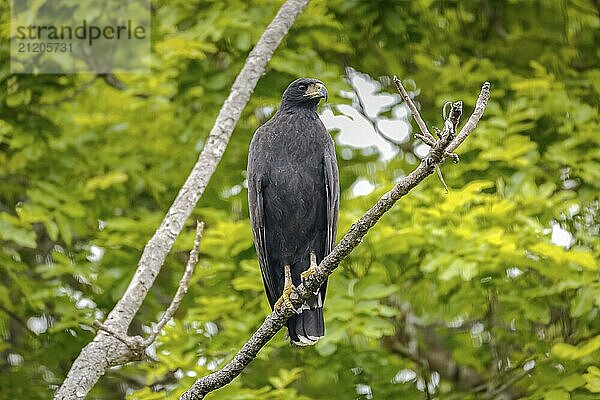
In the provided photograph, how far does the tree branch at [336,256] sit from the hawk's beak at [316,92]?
1.13 m

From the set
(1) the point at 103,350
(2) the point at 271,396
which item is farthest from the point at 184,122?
(1) the point at 103,350

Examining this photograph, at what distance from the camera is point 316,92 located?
174 inches

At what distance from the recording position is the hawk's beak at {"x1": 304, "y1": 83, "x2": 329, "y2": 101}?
14.5 ft

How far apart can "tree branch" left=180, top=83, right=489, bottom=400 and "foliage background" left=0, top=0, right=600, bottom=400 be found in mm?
1272

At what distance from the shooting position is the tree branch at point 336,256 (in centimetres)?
275

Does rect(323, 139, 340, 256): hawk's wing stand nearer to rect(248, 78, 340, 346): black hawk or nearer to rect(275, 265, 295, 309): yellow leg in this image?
rect(248, 78, 340, 346): black hawk

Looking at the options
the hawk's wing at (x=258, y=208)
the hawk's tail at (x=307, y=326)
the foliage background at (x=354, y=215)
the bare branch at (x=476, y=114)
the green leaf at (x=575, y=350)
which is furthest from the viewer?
the foliage background at (x=354, y=215)

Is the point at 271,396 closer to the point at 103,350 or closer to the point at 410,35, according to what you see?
the point at 103,350

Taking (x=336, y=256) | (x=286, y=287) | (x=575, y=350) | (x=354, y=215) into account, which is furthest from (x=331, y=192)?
(x=575, y=350)

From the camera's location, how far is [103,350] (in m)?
3.96

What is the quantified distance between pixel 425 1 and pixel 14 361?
395 centimetres
